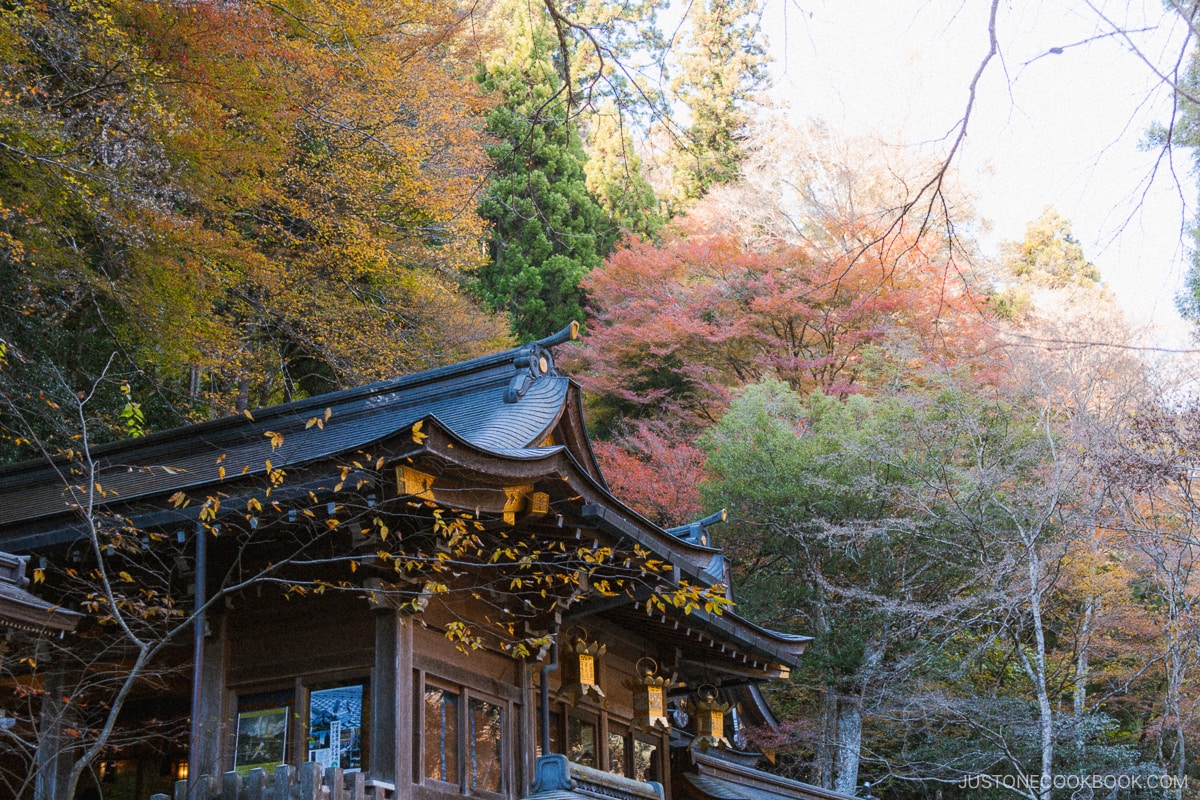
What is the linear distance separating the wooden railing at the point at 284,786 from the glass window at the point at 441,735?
3.73 feet

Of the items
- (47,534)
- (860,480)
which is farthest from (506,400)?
(860,480)

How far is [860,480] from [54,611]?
1477 cm

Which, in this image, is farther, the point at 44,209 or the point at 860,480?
the point at 860,480

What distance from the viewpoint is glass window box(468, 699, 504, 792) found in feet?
26.8

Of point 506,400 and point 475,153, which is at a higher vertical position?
point 475,153

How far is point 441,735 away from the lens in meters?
7.76

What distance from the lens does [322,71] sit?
15219 millimetres

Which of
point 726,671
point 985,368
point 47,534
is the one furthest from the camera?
point 985,368

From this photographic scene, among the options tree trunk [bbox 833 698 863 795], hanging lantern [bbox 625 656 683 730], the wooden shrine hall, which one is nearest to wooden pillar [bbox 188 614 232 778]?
the wooden shrine hall

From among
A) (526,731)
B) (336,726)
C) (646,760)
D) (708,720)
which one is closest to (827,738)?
(708,720)

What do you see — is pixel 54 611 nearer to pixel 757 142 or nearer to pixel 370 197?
pixel 370 197

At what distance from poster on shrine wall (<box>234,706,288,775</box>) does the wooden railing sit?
1.05 m

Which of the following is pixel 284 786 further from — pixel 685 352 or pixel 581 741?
pixel 685 352

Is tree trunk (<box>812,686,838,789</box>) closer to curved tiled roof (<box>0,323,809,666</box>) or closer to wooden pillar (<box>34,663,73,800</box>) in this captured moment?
curved tiled roof (<box>0,323,809,666</box>)
